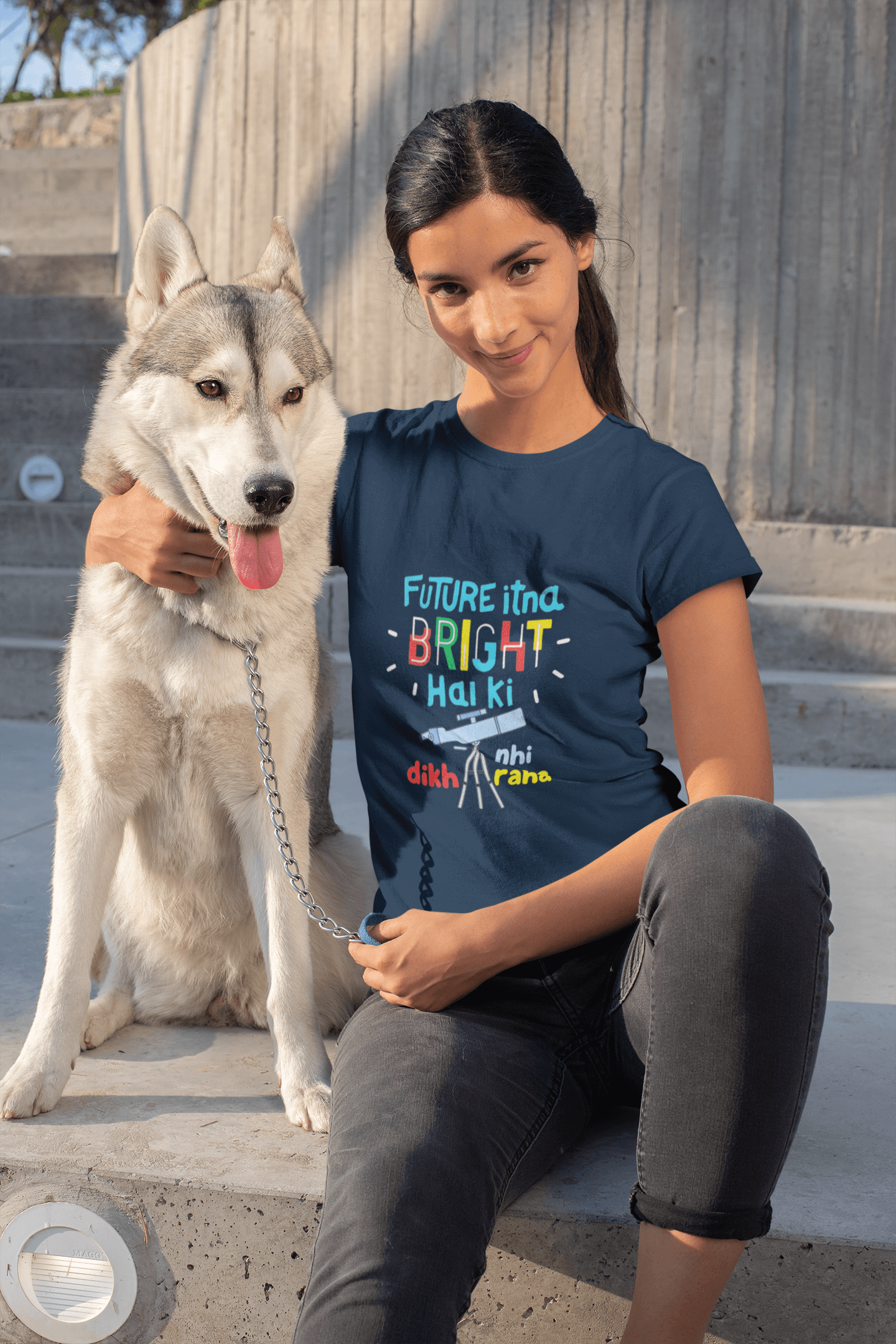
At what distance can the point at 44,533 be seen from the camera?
5.30 meters

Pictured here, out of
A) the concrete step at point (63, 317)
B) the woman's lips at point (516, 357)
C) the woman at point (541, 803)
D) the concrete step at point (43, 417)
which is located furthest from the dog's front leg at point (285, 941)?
the concrete step at point (63, 317)

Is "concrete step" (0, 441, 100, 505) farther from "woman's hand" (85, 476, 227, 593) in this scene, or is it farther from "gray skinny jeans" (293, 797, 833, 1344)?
"gray skinny jeans" (293, 797, 833, 1344)

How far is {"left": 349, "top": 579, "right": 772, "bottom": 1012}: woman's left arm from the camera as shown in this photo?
4.48ft

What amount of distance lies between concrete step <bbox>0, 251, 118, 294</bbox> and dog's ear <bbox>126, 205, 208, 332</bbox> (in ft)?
18.7

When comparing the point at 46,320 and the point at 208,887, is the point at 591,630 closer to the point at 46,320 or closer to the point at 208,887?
the point at 208,887

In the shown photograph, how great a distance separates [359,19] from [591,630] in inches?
205

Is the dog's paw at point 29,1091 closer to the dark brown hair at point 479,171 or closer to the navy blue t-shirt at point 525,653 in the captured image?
the navy blue t-shirt at point 525,653

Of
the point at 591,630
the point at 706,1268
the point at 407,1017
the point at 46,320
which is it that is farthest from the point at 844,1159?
the point at 46,320

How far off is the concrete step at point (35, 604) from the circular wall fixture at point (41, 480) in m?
0.70

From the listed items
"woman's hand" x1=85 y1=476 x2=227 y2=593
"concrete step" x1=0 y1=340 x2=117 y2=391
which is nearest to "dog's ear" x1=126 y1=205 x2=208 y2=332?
"woman's hand" x1=85 y1=476 x2=227 y2=593

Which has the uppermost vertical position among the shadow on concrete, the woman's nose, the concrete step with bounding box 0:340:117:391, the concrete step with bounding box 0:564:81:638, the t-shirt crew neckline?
the concrete step with bounding box 0:340:117:391

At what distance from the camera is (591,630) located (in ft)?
4.86

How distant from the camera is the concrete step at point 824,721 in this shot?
439 centimetres

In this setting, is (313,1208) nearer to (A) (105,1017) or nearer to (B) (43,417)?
(A) (105,1017)
